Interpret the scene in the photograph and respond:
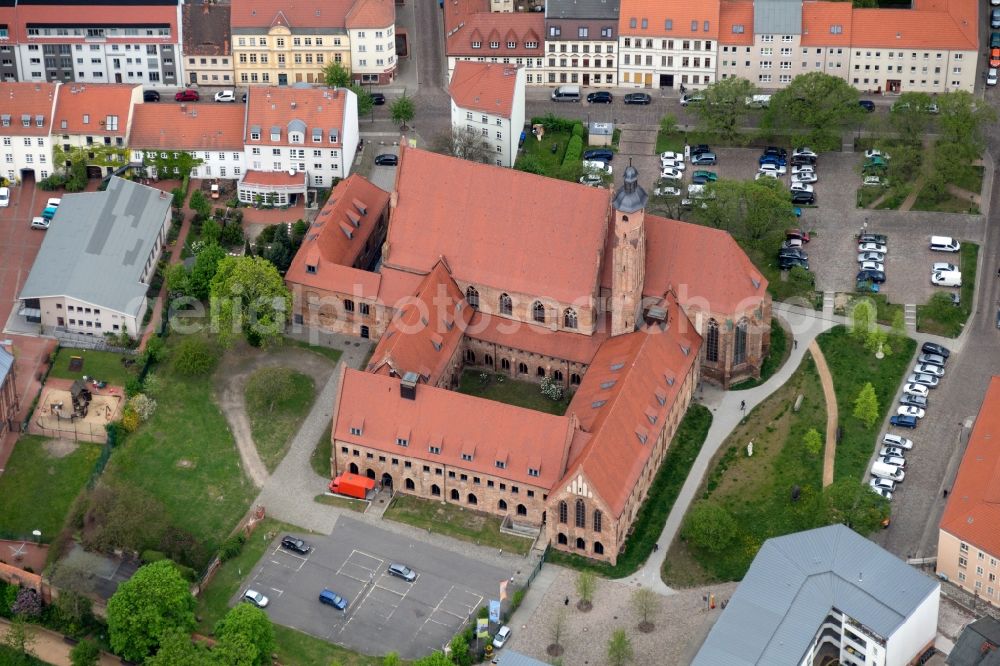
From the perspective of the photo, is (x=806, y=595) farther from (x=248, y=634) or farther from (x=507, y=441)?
(x=248, y=634)

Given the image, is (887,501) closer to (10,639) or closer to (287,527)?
(287,527)

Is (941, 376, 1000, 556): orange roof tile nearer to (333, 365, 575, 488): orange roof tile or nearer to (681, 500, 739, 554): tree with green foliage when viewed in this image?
(681, 500, 739, 554): tree with green foliage

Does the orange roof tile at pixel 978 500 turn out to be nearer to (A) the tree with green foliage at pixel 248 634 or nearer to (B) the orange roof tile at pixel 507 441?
(B) the orange roof tile at pixel 507 441

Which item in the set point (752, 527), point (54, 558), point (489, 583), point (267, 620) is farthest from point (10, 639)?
point (752, 527)

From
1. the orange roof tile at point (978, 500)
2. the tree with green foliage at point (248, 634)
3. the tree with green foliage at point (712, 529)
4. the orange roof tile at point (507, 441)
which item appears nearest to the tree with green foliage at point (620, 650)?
the tree with green foliage at point (712, 529)

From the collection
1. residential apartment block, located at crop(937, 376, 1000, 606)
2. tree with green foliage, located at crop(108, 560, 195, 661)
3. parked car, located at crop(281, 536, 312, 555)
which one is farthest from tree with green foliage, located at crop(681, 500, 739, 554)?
tree with green foliage, located at crop(108, 560, 195, 661)
